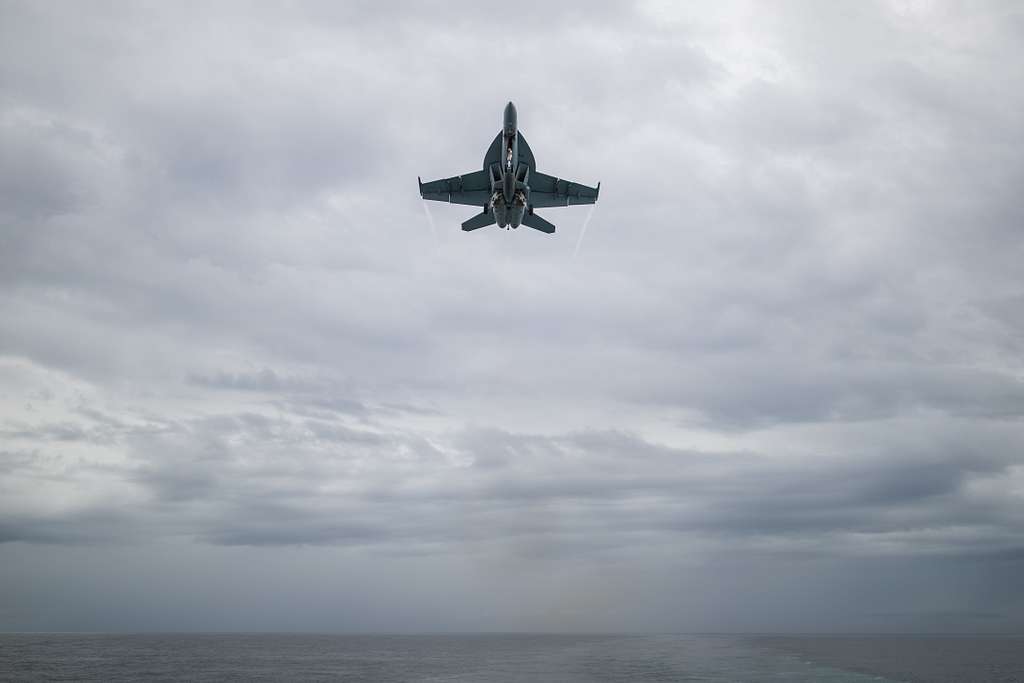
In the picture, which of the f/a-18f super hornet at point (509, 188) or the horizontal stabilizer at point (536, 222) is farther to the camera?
the horizontal stabilizer at point (536, 222)

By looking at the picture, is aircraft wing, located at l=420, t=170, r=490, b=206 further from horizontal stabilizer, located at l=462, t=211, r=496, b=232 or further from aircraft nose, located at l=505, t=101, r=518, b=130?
aircraft nose, located at l=505, t=101, r=518, b=130

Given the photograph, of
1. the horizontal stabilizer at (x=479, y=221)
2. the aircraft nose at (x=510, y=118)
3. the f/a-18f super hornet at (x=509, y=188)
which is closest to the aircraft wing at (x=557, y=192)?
the f/a-18f super hornet at (x=509, y=188)

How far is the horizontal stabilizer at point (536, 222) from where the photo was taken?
82.9 m

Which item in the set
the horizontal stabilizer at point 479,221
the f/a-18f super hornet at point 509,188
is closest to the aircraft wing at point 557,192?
the f/a-18f super hornet at point 509,188

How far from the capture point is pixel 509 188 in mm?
74188

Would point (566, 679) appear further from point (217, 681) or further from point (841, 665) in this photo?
point (841, 665)

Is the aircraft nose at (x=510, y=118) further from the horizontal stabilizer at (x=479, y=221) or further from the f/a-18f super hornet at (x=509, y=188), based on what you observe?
the horizontal stabilizer at (x=479, y=221)

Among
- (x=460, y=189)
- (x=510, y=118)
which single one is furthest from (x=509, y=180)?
(x=460, y=189)

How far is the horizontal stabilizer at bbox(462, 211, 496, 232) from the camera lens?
81688 mm

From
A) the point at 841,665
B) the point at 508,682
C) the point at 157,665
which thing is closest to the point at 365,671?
the point at 508,682

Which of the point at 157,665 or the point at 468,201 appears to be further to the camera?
the point at 157,665

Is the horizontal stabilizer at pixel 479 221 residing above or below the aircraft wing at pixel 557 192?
below

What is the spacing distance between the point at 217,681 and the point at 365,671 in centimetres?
3734

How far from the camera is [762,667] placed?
571 feet
